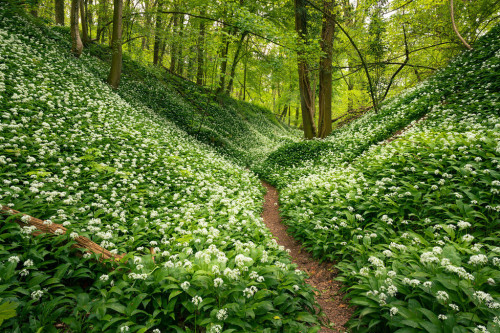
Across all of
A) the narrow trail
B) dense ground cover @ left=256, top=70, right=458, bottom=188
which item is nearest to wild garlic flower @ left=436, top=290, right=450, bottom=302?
the narrow trail

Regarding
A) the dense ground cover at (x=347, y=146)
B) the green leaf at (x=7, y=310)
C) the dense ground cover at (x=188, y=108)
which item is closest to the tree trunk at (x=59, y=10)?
the dense ground cover at (x=188, y=108)

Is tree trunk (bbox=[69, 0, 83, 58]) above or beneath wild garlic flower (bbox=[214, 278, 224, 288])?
above

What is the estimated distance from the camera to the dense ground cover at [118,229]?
8.98 ft

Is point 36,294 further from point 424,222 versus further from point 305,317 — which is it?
point 424,222

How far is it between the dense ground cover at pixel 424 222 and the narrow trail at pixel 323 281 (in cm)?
27

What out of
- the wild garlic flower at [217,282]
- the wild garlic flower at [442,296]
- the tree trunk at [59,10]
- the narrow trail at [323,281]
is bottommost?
the narrow trail at [323,281]

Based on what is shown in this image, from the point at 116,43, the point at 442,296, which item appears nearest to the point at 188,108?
the point at 116,43

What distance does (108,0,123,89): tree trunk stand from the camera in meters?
11.3

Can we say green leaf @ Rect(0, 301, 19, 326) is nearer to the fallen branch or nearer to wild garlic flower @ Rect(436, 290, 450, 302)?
the fallen branch

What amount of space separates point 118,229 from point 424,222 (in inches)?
244

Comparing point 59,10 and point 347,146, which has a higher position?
point 59,10

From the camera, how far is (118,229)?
14.1 ft

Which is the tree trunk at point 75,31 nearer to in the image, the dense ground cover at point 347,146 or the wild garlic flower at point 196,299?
the dense ground cover at point 347,146

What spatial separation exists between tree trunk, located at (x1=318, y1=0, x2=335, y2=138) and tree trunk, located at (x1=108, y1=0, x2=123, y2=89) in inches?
443
